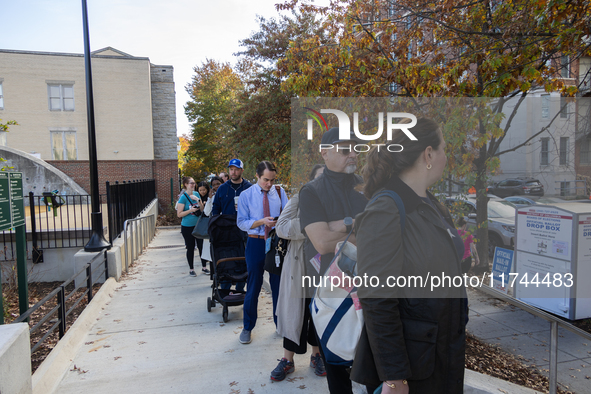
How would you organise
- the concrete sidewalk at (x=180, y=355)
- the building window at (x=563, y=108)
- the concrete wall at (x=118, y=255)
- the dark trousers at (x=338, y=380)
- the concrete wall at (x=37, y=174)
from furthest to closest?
the concrete wall at (x=37, y=174), the concrete wall at (x=118, y=255), the building window at (x=563, y=108), the concrete sidewalk at (x=180, y=355), the dark trousers at (x=338, y=380)

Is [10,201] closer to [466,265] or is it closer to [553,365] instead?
[466,265]

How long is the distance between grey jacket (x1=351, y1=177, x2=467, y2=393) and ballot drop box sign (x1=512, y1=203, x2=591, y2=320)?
11.6ft

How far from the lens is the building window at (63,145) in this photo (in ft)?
86.0

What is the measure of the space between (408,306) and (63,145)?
97.5 feet

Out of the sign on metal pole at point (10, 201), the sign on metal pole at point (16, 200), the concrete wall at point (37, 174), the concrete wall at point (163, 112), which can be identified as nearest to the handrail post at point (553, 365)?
the sign on metal pole at point (10, 201)

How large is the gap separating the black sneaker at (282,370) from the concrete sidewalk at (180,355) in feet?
0.18

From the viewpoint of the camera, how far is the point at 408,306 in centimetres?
188

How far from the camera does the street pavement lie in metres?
3.67

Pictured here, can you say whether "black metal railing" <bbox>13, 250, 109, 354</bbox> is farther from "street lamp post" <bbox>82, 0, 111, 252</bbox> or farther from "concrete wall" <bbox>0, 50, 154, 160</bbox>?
"concrete wall" <bbox>0, 50, 154, 160</bbox>

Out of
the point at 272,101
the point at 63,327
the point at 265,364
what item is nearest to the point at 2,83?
the point at 272,101

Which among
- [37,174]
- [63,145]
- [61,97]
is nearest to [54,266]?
[37,174]

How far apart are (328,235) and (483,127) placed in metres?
2.09

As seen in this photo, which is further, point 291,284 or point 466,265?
point 291,284

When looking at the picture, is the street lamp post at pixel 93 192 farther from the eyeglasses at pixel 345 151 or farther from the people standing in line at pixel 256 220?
the eyeglasses at pixel 345 151
